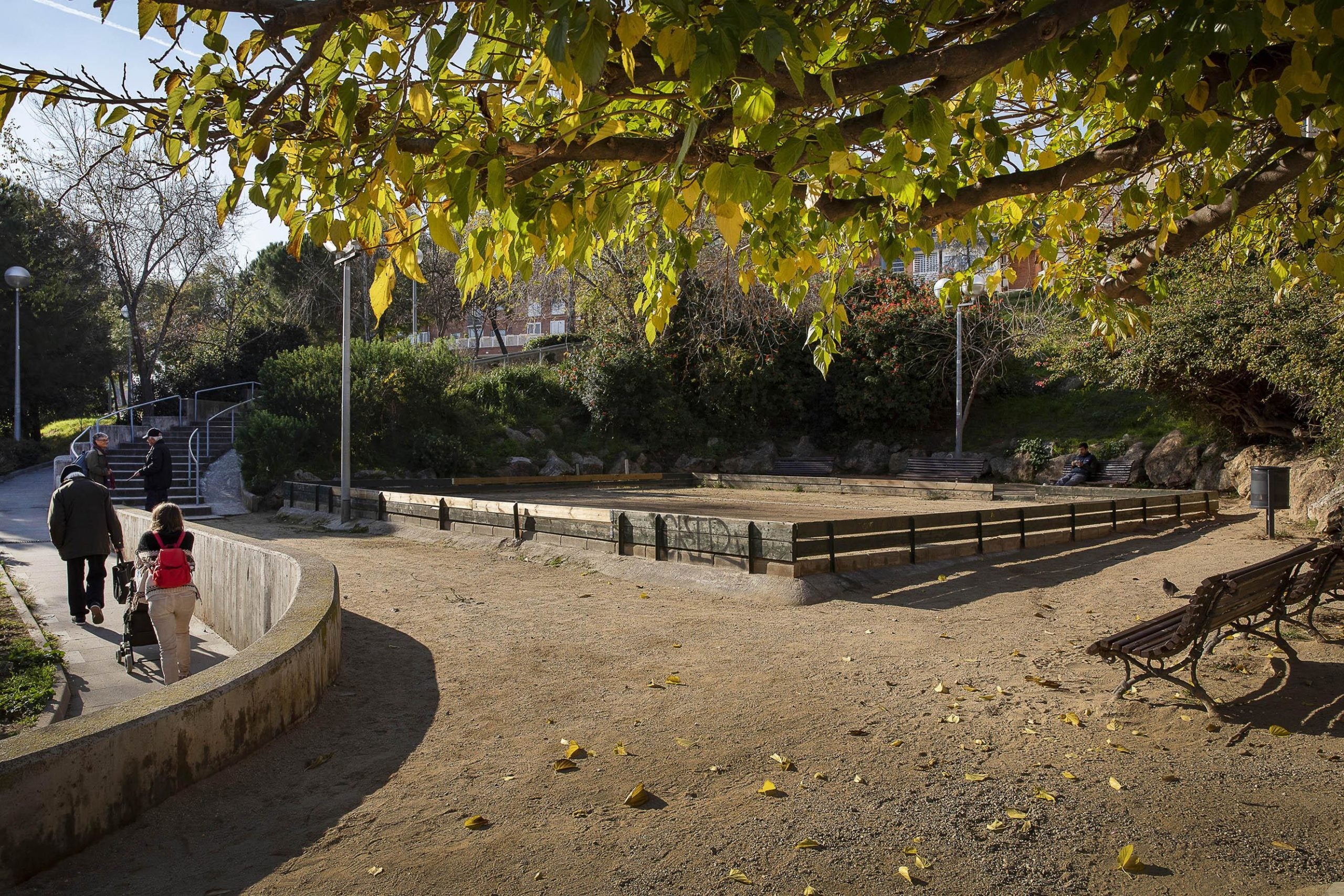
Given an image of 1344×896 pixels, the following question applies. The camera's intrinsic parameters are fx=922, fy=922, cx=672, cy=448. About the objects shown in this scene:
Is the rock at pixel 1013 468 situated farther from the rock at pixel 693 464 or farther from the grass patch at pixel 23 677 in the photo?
the grass patch at pixel 23 677

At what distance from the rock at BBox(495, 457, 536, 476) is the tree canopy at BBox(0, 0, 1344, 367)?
23298 mm

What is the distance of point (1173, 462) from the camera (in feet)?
80.4

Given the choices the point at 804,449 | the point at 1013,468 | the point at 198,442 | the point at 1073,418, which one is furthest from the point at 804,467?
the point at 198,442

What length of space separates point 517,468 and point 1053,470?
1649cm

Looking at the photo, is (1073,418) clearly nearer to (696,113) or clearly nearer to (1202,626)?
(1202,626)

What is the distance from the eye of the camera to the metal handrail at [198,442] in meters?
21.5

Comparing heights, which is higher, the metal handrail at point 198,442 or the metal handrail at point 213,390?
the metal handrail at point 213,390

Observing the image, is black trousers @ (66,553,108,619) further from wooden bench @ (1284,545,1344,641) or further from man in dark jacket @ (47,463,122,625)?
wooden bench @ (1284,545,1344,641)

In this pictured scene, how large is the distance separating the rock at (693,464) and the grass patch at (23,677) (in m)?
24.3

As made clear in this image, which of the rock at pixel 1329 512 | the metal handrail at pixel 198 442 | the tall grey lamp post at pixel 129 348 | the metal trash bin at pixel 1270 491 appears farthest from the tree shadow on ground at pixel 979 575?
the tall grey lamp post at pixel 129 348

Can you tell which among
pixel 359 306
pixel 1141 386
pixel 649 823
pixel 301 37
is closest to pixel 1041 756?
pixel 649 823

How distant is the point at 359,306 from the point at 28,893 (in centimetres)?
4187

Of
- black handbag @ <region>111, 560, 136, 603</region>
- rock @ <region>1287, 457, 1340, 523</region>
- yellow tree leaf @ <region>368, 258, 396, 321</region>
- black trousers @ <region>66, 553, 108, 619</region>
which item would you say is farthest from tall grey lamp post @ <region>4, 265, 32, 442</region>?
rock @ <region>1287, 457, 1340, 523</region>

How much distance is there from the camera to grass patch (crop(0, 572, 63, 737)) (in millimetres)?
5547
